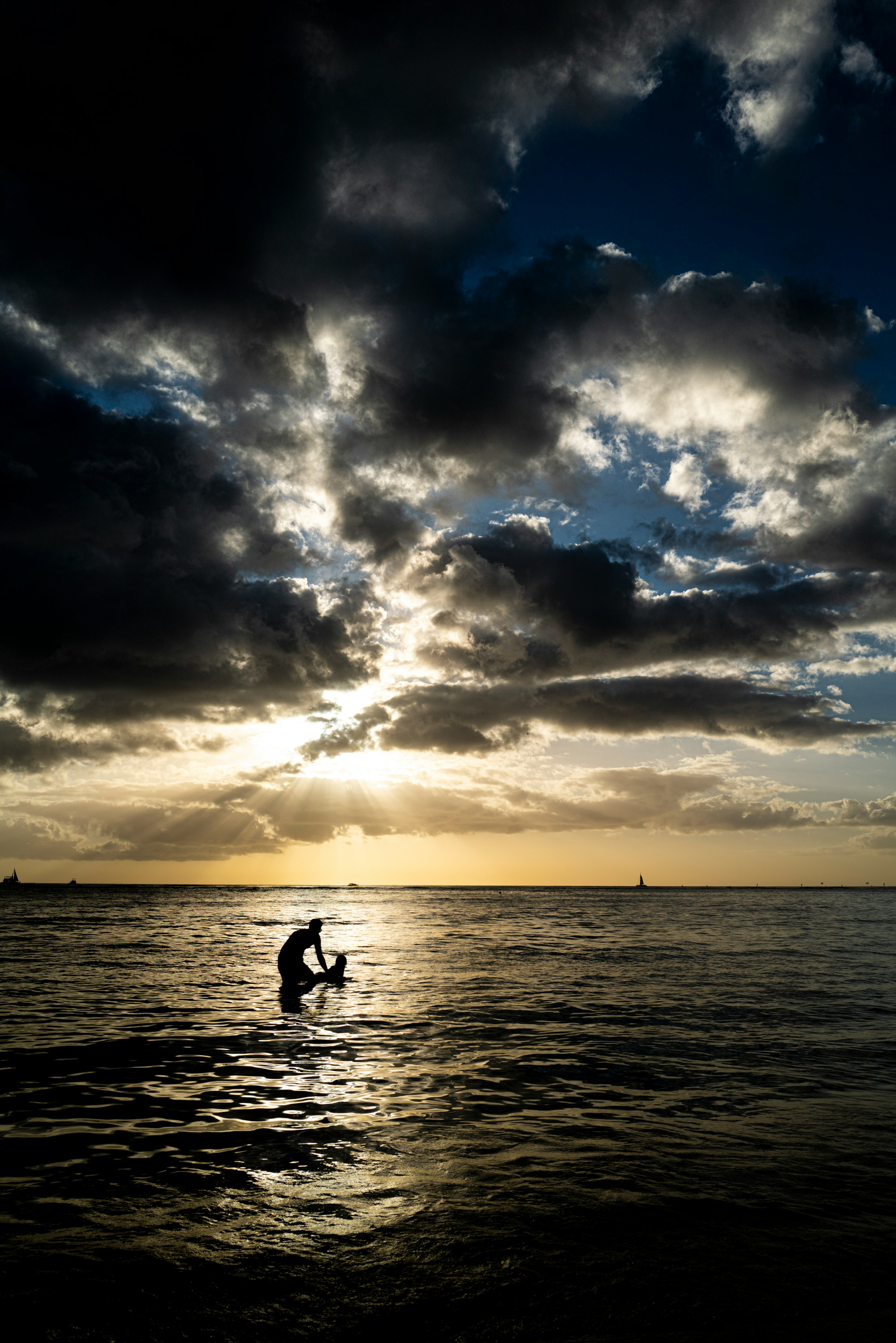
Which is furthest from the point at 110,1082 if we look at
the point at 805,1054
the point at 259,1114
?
the point at 805,1054

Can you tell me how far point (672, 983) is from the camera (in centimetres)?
2464

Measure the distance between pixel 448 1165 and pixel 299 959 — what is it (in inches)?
597

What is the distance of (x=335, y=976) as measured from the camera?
2273cm

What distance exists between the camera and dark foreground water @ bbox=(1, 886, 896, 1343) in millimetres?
5281

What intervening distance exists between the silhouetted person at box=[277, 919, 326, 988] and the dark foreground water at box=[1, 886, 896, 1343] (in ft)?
2.23

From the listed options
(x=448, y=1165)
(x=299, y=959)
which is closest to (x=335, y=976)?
(x=299, y=959)

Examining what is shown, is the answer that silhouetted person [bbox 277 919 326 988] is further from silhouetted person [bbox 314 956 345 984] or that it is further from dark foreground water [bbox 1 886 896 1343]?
dark foreground water [bbox 1 886 896 1343]

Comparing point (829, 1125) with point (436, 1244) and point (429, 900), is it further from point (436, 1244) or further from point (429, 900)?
point (429, 900)

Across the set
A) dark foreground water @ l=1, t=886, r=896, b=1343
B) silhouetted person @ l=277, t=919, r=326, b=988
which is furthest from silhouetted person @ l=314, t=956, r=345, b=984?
dark foreground water @ l=1, t=886, r=896, b=1343

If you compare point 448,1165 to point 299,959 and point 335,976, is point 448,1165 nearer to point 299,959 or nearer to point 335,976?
point 299,959

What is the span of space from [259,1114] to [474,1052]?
5221 mm

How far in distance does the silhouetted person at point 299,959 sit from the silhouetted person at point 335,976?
11cm

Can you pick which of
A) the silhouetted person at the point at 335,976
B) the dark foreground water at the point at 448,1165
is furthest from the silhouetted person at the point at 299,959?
the dark foreground water at the point at 448,1165

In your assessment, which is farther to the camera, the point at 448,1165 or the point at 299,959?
the point at 299,959
